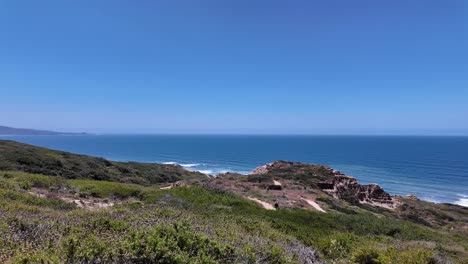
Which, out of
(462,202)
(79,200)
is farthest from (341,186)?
(79,200)

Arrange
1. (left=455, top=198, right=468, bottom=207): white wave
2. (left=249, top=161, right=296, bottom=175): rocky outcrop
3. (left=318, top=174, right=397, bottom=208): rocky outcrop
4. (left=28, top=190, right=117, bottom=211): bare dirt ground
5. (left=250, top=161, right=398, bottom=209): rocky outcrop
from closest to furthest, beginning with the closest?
(left=28, top=190, right=117, bottom=211): bare dirt ground < (left=318, top=174, right=397, bottom=208): rocky outcrop < (left=250, top=161, right=398, bottom=209): rocky outcrop < (left=455, top=198, right=468, bottom=207): white wave < (left=249, top=161, right=296, bottom=175): rocky outcrop

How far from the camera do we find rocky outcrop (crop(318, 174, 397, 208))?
37.8 meters

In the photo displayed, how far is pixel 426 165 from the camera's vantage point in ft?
279

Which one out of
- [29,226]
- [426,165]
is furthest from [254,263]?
[426,165]

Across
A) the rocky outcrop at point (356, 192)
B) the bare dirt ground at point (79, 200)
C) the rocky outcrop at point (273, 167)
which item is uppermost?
the bare dirt ground at point (79, 200)

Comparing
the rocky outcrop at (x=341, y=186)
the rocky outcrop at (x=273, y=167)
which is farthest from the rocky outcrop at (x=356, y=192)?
the rocky outcrop at (x=273, y=167)

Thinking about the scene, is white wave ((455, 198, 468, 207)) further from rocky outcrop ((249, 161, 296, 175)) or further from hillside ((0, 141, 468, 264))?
hillside ((0, 141, 468, 264))

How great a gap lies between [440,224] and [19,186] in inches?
1581

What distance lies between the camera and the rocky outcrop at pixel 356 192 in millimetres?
37794

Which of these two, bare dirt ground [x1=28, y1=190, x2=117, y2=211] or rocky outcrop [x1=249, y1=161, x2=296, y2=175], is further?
rocky outcrop [x1=249, y1=161, x2=296, y2=175]

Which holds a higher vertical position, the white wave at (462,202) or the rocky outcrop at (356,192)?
the rocky outcrop at (356,192)

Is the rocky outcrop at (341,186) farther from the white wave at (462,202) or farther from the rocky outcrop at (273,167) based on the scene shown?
the white wave at (462,202)

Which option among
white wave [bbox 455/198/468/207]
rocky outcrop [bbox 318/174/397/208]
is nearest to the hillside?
rocky outcrop [bbox 318/174/397/208]

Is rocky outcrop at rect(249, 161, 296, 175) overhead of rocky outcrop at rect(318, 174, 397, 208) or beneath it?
overhead
